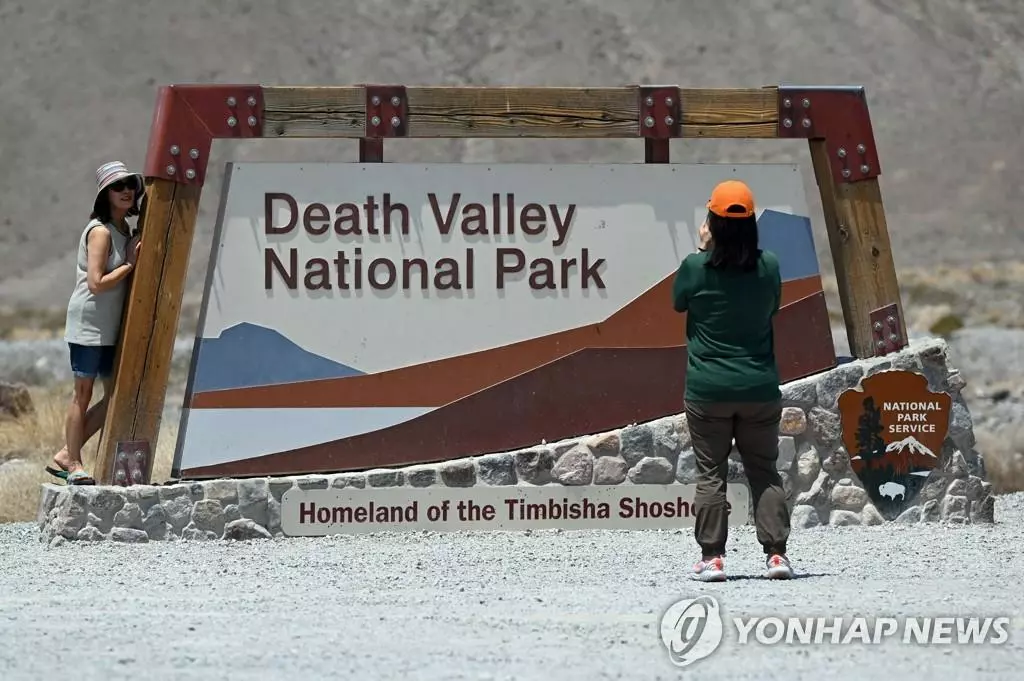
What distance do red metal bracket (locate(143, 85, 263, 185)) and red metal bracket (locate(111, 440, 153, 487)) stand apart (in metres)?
1.47

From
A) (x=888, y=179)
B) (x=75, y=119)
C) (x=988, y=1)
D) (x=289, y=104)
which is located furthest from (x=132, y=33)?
(x=289, y=104)

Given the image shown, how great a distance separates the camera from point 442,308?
9.53m

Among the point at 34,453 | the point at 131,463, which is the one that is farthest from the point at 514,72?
the point at 131,463

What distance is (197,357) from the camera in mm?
9320

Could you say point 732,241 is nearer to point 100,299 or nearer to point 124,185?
point 124,185

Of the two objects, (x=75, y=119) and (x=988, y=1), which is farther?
(x=988, y=1)

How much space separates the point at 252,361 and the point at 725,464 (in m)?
3.05

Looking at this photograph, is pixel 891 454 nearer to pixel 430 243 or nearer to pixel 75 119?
pixel 430 243

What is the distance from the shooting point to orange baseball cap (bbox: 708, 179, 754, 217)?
7.25 meters

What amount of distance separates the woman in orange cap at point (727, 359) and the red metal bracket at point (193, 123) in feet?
10.1

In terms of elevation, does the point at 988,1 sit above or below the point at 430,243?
above

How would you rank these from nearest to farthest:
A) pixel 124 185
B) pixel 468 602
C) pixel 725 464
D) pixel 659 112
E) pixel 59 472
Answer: pixel 468 602 → pixel 725 464 → pixel 124 185 → pixel 59 472 → pixel 659 112

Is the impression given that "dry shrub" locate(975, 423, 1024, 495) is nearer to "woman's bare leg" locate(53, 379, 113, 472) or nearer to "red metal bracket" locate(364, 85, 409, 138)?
"red metal bracket" locate(364, 85, 409, 138)

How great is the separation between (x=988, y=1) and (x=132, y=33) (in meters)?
34.3
